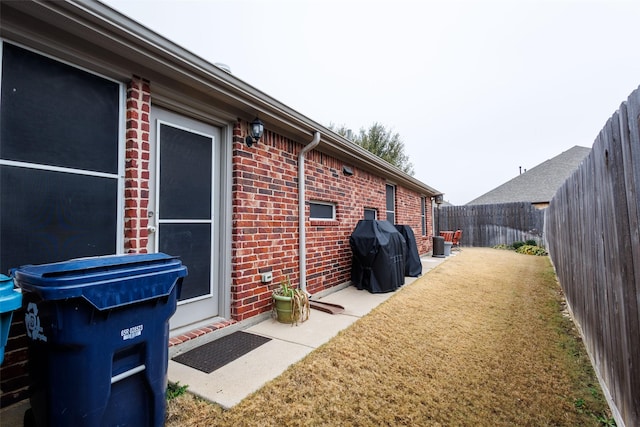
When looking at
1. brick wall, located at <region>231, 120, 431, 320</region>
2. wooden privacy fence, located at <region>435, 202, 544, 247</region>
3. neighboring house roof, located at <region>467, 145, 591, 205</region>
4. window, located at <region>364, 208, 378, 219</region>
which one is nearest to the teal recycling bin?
brick wall, located at <region>231, 120, 431, 320</region>

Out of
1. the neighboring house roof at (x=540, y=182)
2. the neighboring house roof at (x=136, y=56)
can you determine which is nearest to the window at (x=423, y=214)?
the neighboring house roof at (x=136, y=56)

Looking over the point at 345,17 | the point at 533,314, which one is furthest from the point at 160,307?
the point at 345,17

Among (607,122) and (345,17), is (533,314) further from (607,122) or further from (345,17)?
(345,17)

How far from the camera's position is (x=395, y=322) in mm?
3514

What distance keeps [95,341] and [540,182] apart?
1217 inches

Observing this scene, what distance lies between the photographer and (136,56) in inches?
87.3

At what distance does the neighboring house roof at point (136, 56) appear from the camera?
1.77 metres

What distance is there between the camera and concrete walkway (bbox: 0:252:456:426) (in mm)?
1943

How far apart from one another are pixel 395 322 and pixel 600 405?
189 cm

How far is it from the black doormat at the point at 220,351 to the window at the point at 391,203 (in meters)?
5.99

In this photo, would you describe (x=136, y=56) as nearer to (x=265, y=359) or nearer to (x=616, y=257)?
(x=265, y=359)

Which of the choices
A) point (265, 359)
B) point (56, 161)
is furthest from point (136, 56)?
point (265, 359)

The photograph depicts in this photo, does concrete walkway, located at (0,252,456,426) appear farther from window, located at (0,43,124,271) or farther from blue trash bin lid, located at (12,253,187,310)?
window, located at (0,43,124,271)

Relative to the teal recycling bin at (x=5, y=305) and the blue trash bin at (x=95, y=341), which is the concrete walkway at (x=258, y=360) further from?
the teal recycling bin at (x=5, y=305)
